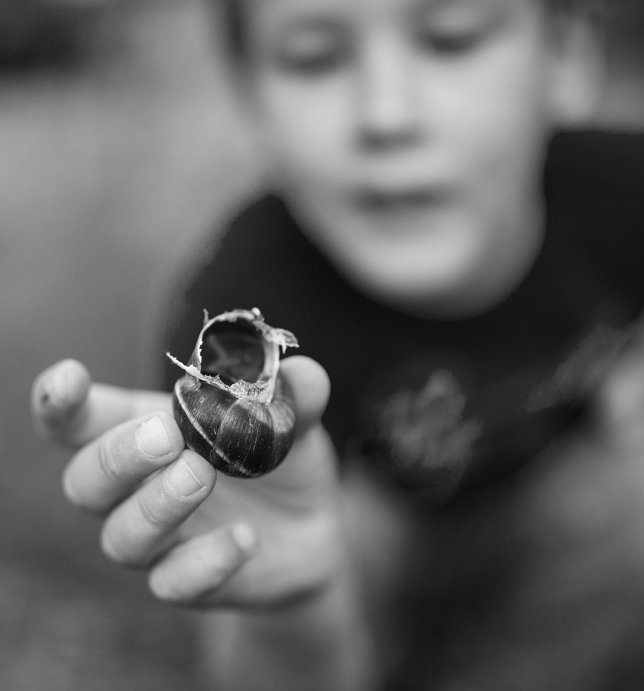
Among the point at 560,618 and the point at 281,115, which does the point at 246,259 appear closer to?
the point at 281,115

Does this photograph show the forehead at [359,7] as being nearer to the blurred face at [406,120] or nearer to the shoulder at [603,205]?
the blurred face at [406,120]

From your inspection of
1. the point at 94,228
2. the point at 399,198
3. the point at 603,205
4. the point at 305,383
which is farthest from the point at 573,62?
the point at 94,228

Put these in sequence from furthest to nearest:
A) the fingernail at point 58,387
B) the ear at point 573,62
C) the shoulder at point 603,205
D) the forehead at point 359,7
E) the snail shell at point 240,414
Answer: the shoulder at point 603,205 < the ear at point 573,62 < the forehead at point 359,7 < the fingernail at point 58,387 < the snail shell at point 240,414

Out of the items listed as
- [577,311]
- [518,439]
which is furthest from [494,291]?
[518,439]

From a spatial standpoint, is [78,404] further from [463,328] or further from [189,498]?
[463,328]

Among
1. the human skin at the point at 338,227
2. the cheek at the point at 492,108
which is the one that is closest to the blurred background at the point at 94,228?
the human skin at the point at 338,227

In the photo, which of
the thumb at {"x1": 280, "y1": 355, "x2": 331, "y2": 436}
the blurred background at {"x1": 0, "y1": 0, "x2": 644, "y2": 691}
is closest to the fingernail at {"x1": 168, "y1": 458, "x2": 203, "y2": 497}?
the thumb at {"x1": 280, "y1": 355, "x2": 331, "y2": 436}
